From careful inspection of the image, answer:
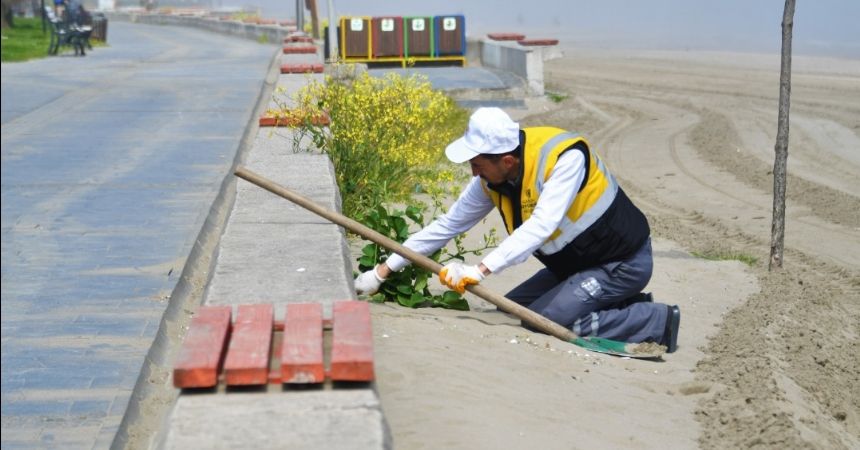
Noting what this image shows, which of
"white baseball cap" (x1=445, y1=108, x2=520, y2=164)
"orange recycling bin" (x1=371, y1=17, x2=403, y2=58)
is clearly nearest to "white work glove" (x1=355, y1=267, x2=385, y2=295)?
"white baseball cap" (x1=445, y1=108, x2=520, y2=164)

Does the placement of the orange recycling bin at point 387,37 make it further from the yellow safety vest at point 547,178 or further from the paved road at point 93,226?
the yellow safety vest at point 547,178

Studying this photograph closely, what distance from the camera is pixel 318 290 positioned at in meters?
5.11

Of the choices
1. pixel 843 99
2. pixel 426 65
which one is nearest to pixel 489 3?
pixel 426 65

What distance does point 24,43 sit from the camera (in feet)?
118

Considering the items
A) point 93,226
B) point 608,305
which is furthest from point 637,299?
point 93,226

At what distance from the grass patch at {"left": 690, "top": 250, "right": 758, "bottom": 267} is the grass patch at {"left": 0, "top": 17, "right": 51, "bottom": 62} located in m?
15.7

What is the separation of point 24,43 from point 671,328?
32.7 metres

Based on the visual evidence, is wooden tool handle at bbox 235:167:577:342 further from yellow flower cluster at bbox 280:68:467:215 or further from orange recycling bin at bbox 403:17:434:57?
orange recycling bin at bbox 403:17:434:57

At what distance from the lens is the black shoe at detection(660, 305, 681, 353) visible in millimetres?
6441

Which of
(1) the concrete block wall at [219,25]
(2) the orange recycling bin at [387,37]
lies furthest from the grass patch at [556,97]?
(1) the concrete block wall at [219,25]

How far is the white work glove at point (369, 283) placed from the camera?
660 cm

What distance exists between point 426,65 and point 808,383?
20386 millimetres

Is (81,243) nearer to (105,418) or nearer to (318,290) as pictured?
(105,418)

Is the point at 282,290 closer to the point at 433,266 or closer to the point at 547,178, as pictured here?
the point at 433,266
